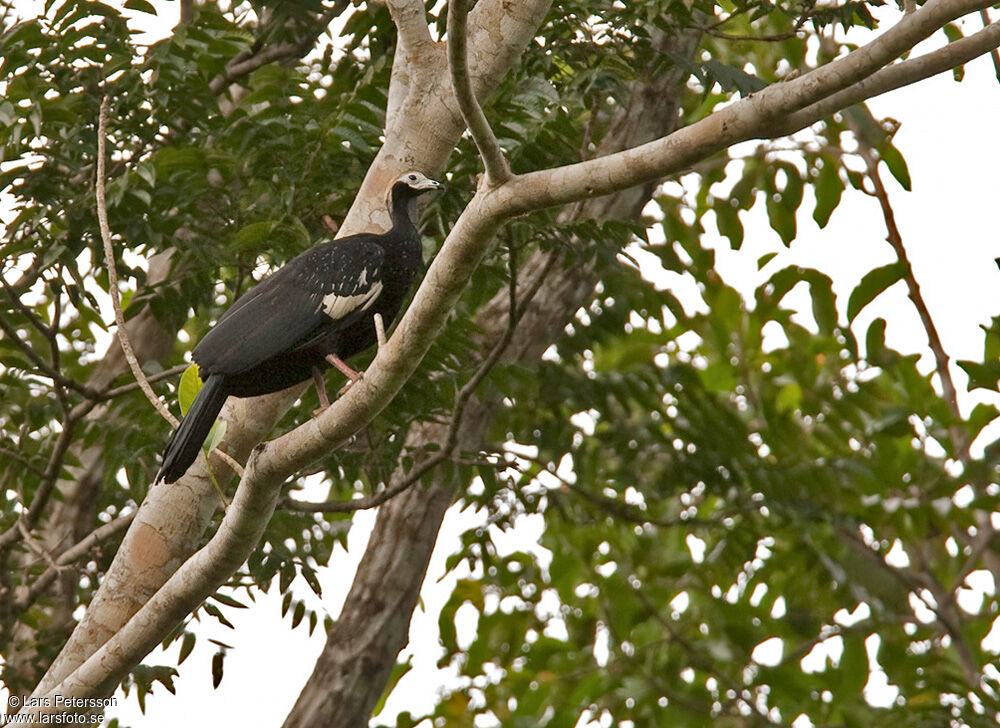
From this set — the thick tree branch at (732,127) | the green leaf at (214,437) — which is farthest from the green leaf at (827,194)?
the green leaf at (214,437)

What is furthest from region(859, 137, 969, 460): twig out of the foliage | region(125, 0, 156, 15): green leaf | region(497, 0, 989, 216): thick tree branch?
region(125, 0, 156, 15): green leaf

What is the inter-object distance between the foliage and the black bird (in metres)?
0.36

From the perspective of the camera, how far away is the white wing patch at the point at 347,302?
447 cm

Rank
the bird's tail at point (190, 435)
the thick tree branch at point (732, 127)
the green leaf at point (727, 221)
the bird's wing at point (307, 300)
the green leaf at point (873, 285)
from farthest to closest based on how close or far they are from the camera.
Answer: the green leaf at point (727, 221)
the green leaf at point (873, 285)
the bird's wing at point (307, 300)
the bird's tail at point (190, 435)
the thick tree branch at point (732, 127)

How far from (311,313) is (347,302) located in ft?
0.43

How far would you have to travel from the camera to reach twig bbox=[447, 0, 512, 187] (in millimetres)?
3029

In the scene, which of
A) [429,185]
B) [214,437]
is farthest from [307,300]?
[214,437]

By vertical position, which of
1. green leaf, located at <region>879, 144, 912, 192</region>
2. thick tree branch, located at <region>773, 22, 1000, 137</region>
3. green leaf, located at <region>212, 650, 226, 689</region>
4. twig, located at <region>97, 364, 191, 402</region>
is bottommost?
green leaf, located at <region>212, 650, 226, 689</region>

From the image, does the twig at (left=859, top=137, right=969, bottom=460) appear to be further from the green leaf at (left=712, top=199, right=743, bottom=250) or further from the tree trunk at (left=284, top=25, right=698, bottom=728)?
the tree trunk at (left=284, top=25, right=698, bottom=728)

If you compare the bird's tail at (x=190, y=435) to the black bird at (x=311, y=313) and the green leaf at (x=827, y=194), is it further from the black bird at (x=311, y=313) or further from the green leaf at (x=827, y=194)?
the green leaf at (x=827, y=194)

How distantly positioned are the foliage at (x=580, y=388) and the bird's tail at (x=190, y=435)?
15.4 inches

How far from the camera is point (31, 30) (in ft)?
16.2

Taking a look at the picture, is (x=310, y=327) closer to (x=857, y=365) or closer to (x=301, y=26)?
(x=301, y=26)

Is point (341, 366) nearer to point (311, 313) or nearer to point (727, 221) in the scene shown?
point (311, 313)
